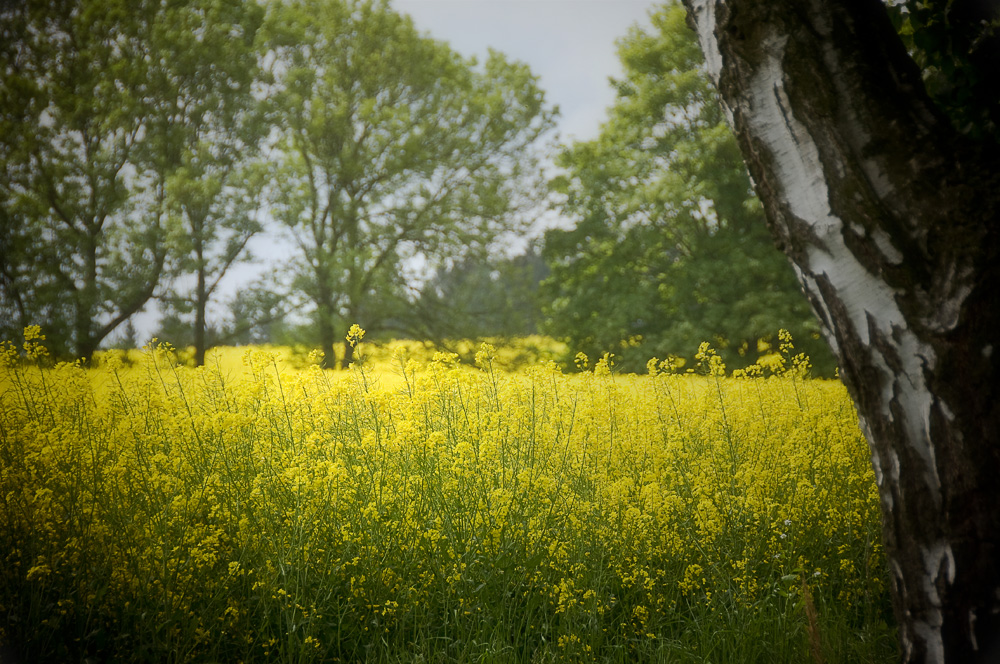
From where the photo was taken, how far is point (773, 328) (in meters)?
5.51

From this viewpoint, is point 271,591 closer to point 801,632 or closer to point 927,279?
point 801,632

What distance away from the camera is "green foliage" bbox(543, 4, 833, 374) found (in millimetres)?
5973

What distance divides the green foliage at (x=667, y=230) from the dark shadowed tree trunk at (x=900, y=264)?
170 inches

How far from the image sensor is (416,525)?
89.5 inches

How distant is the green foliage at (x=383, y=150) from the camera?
6582 millimetres

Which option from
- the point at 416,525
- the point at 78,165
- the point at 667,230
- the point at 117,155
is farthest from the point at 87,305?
the point at 667,230

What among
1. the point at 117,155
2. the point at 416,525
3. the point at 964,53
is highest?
the point at 117,155

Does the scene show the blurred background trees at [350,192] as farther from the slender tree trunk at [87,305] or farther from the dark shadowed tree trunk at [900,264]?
the dark shadowed tree trunk at [900,264]

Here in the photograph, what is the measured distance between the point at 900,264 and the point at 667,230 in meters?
5.35

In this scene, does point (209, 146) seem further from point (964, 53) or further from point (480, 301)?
point (964, 53)

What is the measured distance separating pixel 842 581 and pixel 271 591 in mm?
2480

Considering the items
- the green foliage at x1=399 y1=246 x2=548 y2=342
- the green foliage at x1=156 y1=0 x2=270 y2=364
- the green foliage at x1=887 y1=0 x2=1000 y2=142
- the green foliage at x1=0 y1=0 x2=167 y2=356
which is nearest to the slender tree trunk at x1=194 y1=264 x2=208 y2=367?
the green foliage at x1=156 y1=0 x2=270 y2=364

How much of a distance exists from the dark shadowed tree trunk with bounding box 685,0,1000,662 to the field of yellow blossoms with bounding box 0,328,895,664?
0.94m

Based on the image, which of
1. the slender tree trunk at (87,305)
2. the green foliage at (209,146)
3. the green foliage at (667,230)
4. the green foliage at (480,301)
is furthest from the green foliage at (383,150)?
the slender tree trunk at (87,305)
